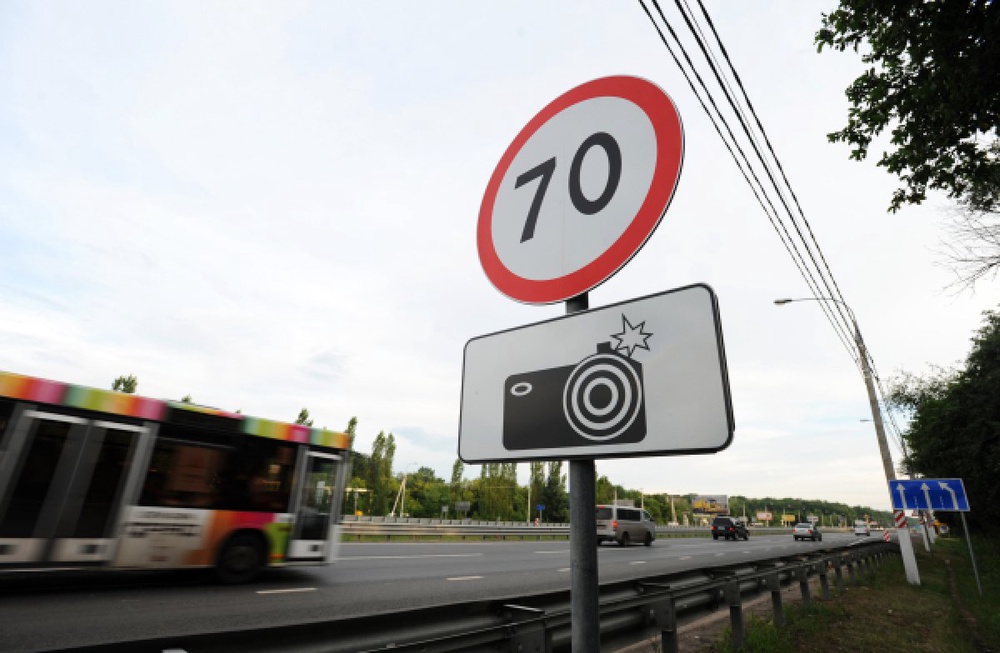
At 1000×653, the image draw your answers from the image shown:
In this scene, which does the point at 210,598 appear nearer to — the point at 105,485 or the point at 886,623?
the point at 105,485

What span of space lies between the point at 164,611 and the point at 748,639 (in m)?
7.48

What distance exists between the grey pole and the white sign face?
0.14 m

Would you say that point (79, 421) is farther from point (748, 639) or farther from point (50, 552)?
point (748, 639)

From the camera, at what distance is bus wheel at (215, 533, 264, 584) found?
8594mm

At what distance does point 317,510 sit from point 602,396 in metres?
10.1

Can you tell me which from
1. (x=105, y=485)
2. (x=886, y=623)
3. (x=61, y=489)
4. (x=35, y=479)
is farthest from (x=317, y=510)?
(x=886, y=623)

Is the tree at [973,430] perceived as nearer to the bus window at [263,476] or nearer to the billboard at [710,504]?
the bus window at [263,476]

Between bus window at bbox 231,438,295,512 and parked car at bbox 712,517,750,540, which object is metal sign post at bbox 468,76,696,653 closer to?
bus window at bbox 231,438,295,512

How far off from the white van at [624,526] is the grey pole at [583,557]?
25.0m

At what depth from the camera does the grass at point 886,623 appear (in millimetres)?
5898

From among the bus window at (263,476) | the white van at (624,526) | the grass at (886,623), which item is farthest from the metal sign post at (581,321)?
the white van at (624,526)

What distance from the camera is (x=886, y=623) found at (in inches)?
298

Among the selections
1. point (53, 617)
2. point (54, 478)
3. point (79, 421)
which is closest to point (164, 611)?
point (53, 617)

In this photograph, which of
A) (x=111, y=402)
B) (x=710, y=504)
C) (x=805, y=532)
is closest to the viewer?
(x=111, y=402)
